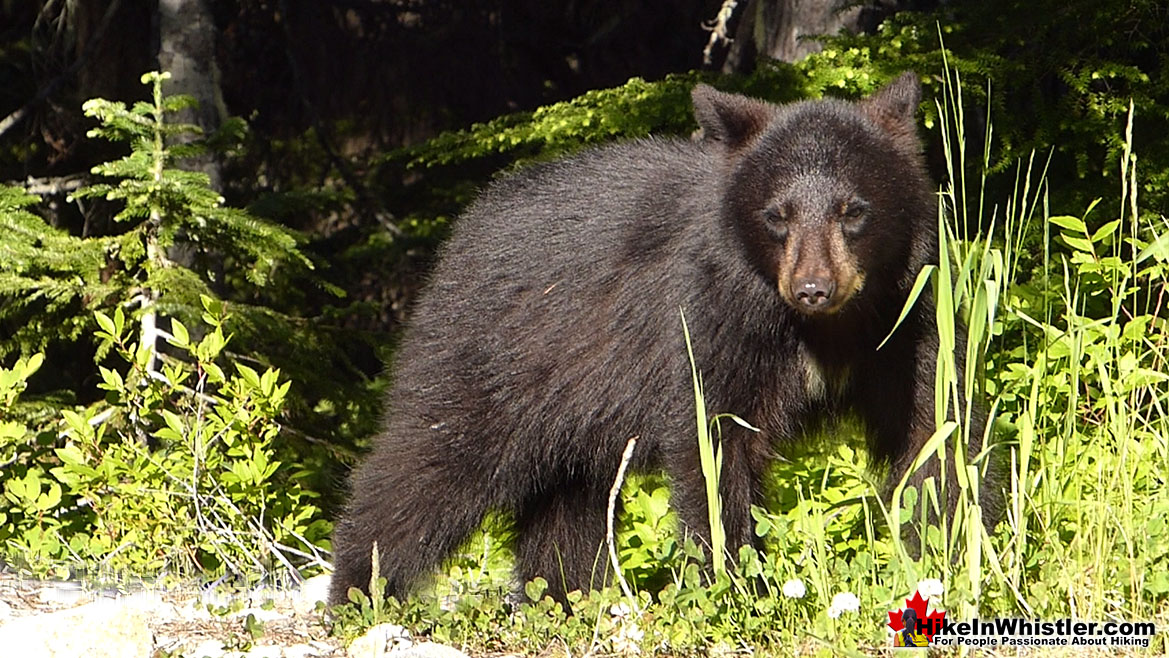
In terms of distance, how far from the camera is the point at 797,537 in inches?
184

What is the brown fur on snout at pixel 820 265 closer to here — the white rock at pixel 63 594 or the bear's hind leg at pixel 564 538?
the bear's hind leg at pixel 564 538

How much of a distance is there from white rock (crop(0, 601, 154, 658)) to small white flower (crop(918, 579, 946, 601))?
6.45ft

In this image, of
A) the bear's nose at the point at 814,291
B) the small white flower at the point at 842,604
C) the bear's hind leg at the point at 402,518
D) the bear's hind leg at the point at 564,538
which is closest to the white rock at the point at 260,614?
the bear's hind leg at the point at 402,518

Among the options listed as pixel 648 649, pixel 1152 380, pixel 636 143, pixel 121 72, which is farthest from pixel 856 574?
pixel 121 72

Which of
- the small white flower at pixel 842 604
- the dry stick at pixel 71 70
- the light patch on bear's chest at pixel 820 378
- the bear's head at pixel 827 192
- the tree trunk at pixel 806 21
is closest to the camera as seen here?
the small white flower at pixel 842 604

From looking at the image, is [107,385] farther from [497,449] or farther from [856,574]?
[856,574]

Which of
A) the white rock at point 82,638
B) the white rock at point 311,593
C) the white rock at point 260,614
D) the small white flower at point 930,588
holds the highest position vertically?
the small white flower at point 930,588

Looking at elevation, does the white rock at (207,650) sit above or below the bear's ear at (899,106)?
below

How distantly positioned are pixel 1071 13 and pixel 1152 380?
7.26 ft

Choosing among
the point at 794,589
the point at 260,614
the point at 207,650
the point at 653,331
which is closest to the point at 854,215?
the point at 653,331

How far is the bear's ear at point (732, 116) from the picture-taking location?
425cm

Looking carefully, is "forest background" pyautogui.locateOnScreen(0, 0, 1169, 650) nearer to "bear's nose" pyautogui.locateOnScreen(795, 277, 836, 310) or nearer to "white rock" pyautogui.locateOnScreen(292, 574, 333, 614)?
"white rock" pyautogui.locateOnScreen(292, 574, 333, 614)

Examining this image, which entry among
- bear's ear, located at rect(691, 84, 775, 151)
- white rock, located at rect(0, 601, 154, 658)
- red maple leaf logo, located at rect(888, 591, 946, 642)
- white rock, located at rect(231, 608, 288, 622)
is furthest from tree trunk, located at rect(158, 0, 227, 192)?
red maple leaf logo, located at rect(888, 591, 946, 642)

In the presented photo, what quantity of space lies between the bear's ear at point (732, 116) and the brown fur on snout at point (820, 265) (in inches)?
17.5
